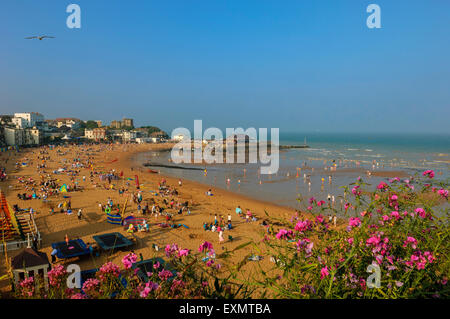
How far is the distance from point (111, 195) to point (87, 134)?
81.5 m

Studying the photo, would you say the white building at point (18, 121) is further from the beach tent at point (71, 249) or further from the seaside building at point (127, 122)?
the beach tent at point (71, 249)

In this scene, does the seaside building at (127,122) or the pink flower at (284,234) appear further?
the seaside building at (127,122)

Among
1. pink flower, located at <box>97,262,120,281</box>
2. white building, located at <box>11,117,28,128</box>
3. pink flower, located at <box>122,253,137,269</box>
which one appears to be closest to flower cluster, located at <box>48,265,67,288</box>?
pink flower, located at <box>97,262,120,281</box>

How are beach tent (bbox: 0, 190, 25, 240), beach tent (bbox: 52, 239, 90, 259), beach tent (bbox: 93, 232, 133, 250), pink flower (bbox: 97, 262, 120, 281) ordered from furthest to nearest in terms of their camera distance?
1. beach tent (bbox: 0, 190, 25, 240)
2. beach tent (bbox: 93, 232, 133, 250)
3. beach tent (bbox: 52, 239, 90, 259)
4. pink flower (bbox: 97, 262, 120, 281)

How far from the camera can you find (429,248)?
8.32 feet

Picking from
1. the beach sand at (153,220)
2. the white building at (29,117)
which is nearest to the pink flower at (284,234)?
the beach sand at (153,220)

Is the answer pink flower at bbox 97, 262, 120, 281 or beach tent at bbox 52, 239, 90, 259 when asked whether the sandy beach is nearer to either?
beach tent at bbox 52, 239, 90, 259

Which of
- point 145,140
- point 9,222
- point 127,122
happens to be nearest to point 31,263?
point 9,222

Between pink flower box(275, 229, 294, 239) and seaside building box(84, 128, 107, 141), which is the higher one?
seaside building box(84, 128, 107, 141)

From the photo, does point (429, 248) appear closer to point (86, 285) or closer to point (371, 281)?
point (371, 281)

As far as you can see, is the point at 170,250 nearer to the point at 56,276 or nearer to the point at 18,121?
the point at 56,276

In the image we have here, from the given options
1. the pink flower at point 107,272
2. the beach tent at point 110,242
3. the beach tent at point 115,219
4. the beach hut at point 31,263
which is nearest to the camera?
the pink flower at point 107,272

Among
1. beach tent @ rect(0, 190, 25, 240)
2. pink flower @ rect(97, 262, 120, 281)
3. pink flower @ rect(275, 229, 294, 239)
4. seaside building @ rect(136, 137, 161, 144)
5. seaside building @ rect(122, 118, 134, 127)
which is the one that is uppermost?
seaside building @ rect(122, 118, 134, 127)
